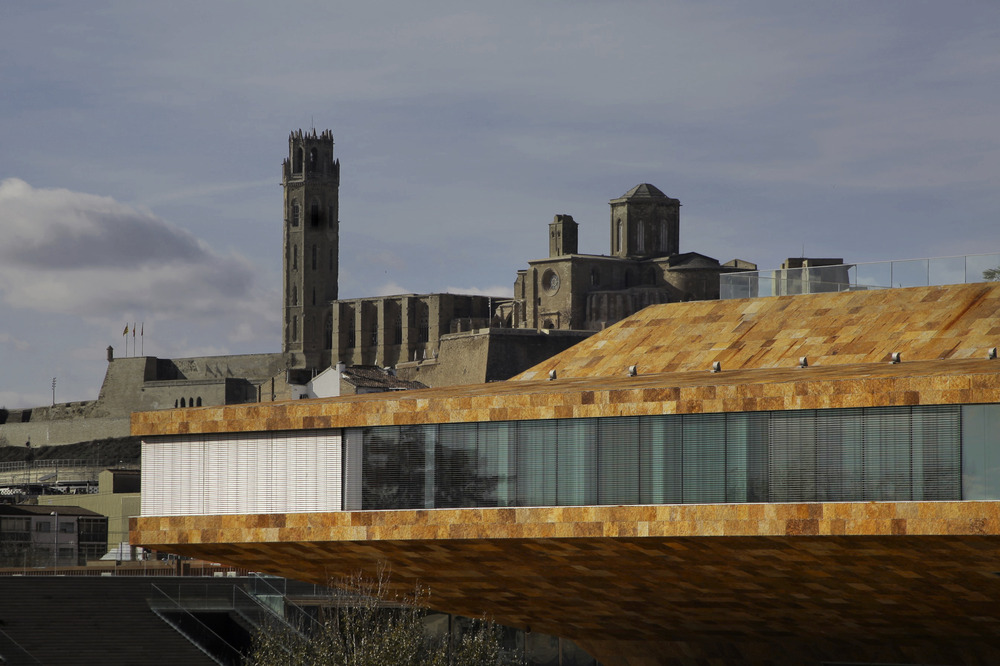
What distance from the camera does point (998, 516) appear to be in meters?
21.7

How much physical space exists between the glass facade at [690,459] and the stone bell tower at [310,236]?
111 m

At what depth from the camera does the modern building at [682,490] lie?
22844 mm

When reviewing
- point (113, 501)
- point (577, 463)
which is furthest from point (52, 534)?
point (577, 463)

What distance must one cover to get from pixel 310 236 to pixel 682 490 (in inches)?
4641

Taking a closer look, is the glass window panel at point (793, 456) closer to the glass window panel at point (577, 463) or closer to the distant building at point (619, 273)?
the glass window panel at point (577, 463)

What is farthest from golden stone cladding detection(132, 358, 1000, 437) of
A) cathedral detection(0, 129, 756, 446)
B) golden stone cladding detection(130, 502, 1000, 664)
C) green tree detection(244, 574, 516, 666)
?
cathedral detection(0, 129, 756, 446)

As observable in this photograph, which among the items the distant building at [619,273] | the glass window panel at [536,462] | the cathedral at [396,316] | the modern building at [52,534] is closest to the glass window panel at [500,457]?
the glass window panel at [536,462]

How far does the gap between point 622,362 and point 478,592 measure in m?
5.91

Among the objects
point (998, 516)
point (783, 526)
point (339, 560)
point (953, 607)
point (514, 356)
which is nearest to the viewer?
point (998, 516)

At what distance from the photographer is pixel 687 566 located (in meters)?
25.3

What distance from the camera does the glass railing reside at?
1235 inches

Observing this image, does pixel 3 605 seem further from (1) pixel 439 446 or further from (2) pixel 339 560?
(1) pixel 439 446

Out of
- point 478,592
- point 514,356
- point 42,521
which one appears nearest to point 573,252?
point 514,356

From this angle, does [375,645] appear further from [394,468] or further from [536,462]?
[536,462]
